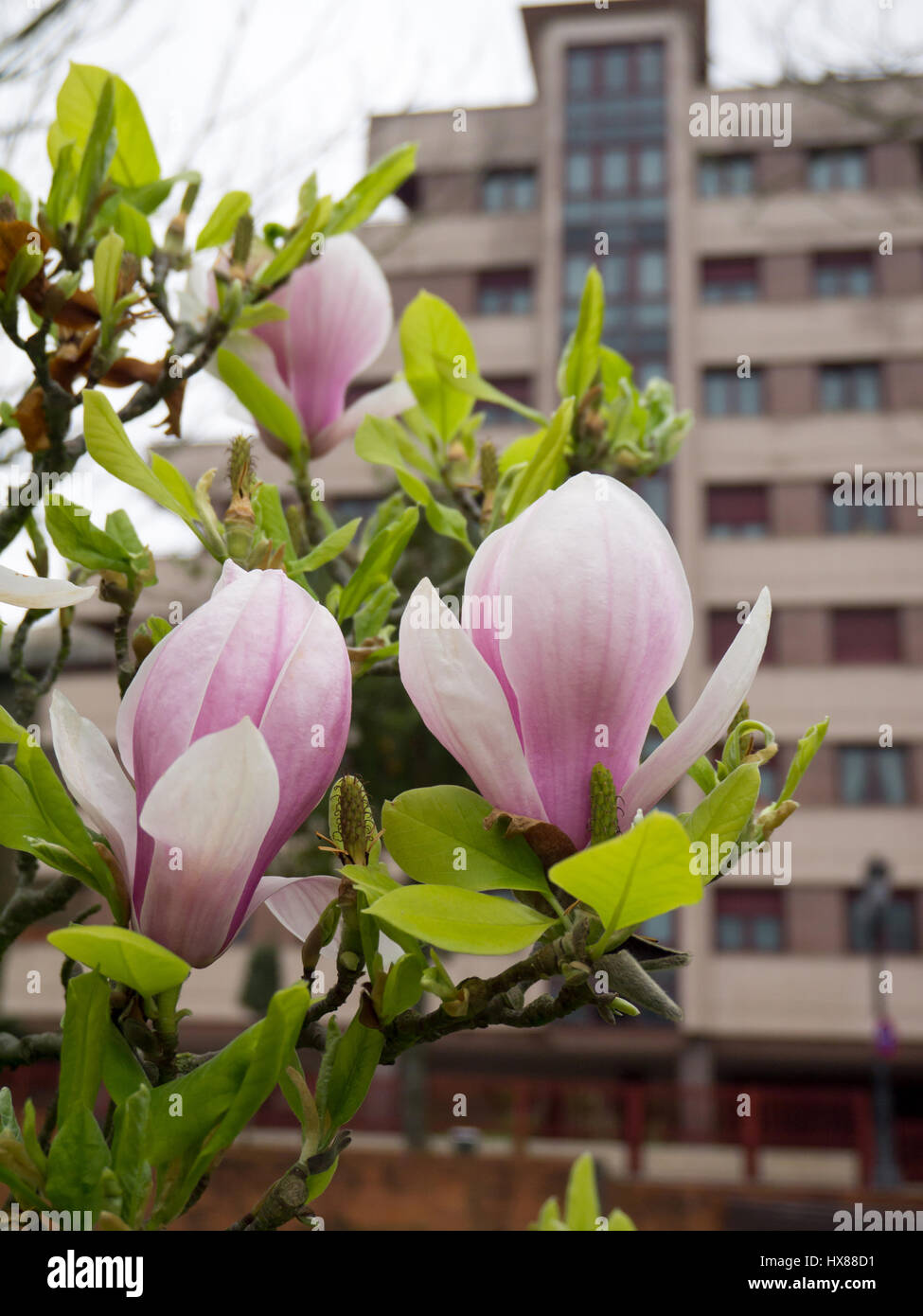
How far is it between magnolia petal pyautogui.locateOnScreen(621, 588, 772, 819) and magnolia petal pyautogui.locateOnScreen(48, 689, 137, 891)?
225mm

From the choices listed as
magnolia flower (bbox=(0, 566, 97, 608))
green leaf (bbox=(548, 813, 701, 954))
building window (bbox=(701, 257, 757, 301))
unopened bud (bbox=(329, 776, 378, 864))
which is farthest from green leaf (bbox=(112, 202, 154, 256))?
building window (bbox=(701, 257, 757, 301))

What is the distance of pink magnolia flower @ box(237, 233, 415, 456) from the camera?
957mm

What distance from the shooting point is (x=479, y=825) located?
513mm

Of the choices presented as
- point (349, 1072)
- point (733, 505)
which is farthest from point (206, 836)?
point (733, 505)

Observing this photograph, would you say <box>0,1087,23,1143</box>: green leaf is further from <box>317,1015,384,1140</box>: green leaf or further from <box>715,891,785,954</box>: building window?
<box>715,891,785,954</box>: building window

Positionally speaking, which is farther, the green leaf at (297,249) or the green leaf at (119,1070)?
the green leaf at (297,249)

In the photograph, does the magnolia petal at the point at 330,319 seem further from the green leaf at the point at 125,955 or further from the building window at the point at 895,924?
the building window at the point at 895,924

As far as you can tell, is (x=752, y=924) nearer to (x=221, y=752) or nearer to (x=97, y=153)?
(x=97, y=153)

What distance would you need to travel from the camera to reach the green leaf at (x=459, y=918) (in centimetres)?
46

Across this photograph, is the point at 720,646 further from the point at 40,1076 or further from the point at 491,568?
the point at 491,568

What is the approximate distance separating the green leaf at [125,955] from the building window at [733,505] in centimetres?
1717

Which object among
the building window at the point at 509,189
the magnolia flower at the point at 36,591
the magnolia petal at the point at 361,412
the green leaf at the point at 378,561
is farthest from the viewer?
the building window at the point at 509,189

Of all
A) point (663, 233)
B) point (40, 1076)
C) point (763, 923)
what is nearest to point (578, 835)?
point (40, 1076)

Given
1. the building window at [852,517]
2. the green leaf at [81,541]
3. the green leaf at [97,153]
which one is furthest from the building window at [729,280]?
the green leaf at [81,541]
